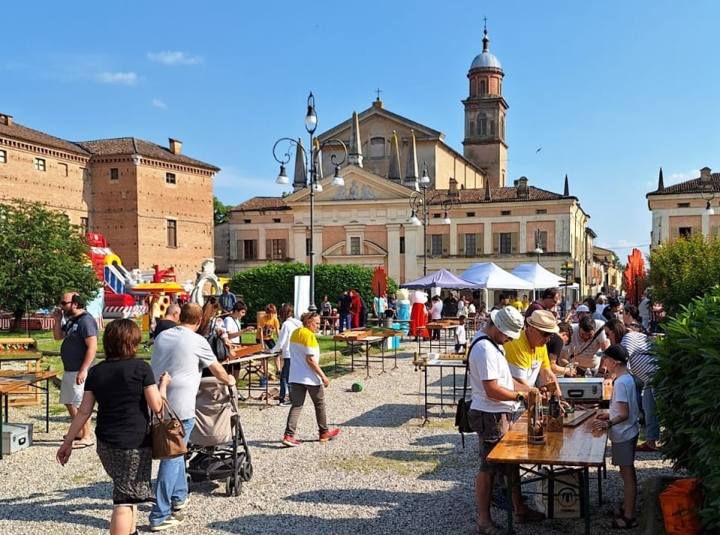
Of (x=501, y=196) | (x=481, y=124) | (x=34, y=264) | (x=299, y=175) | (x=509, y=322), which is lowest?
(x=509, y=322)

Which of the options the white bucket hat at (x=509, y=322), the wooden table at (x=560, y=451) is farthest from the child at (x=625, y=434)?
the white bucket hat at (x=509, y=322)

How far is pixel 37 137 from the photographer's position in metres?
48.4

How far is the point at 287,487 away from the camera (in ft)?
22.4

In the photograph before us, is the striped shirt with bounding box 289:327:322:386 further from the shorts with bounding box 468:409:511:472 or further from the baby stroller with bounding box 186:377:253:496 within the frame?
the shorts with bounding box 468:409:511:472

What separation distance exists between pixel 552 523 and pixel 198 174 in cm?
5430

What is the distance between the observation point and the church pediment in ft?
184

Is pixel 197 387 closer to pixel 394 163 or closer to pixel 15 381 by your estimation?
pixel 15 381

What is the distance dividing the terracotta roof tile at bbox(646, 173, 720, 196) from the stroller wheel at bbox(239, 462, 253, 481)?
53.3 metres

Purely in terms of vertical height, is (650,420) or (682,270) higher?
(682,270)

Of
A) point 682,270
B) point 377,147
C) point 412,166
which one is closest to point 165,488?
point 682,270

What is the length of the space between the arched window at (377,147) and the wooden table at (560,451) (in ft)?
190

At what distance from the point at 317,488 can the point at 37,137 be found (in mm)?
48306

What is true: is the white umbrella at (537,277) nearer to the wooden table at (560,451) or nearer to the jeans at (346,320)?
the jeans at (346,320)

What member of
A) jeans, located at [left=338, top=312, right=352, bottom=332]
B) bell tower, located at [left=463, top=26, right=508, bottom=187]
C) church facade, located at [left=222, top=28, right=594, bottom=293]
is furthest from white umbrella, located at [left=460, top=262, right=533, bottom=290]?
bell tower, located at [left=463, top=26, right=508, bottom=187]
